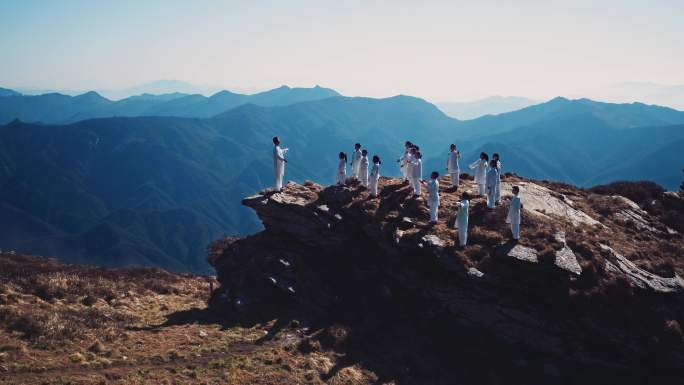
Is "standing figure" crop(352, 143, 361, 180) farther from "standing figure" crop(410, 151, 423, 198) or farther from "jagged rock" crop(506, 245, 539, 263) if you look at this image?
"jagged rock" crop(506, 245, 539, 263)

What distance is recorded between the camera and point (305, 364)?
20.0m

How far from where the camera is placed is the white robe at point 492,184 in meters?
25.2

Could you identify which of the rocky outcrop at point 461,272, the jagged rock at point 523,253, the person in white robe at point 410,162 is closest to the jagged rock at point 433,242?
the rocky outcrop at point 461,272

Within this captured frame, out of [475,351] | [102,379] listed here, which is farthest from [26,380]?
[475,351]

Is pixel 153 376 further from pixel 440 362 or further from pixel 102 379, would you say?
pixel 440 362

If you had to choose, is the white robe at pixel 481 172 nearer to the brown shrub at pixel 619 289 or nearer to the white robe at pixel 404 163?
the white robe at pixel 404 163

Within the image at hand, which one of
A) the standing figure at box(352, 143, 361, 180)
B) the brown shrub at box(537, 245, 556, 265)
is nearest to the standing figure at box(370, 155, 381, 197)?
the standing figure at box(352, 143, 361, 180)

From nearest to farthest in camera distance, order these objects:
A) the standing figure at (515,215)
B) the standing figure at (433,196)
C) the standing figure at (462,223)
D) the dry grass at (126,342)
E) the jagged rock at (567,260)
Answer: the dry grass at (126,342)
the jagged rock at (567,260)
the standing figure at (515,215)
the standing figure at (462,223)
the standing figure at (433,196)

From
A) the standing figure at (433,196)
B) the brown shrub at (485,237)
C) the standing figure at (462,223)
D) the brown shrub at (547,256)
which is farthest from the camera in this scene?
the standing figure at (433,196)

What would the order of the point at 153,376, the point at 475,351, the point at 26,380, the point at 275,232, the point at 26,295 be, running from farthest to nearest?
1. the point at 275,232
2. the point at 26,295
3. the point at 475,351
4. the point at 153,376
5. the point at 26,380

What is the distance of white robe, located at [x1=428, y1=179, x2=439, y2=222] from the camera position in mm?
24094

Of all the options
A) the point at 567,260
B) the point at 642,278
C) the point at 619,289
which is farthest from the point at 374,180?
the point at 642,278

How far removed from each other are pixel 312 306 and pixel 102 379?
34.7ft

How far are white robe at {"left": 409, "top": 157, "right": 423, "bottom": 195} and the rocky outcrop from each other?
31.7 inches
